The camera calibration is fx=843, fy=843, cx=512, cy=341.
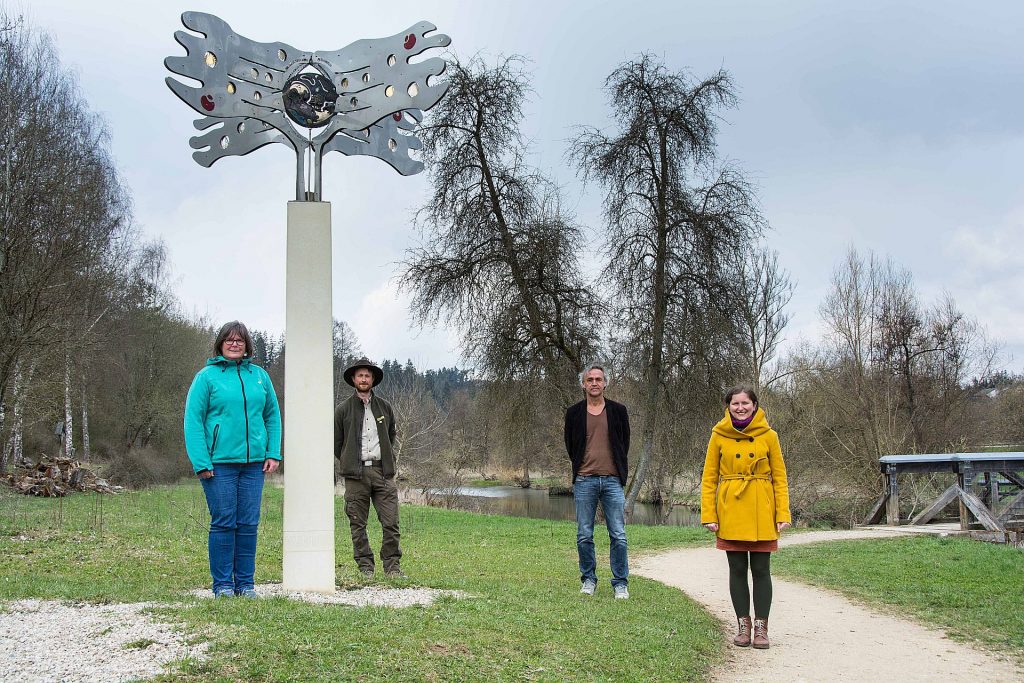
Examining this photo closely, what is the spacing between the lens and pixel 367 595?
272 inches

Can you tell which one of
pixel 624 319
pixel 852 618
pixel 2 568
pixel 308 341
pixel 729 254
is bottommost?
pixel 852 618

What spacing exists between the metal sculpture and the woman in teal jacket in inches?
70.9

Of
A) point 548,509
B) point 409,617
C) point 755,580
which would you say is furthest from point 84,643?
point 548,509

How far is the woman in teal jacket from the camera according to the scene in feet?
20.5

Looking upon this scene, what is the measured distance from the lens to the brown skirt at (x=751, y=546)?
20.1 ft

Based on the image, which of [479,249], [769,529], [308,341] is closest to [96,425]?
[479,249]

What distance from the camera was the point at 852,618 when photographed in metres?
8.06

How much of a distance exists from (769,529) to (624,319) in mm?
13966

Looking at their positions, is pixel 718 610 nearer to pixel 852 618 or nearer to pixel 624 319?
pixel 852 618

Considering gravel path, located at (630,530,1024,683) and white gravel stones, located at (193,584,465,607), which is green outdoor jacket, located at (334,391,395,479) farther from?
gravel path, located at (630,530,1024,683)

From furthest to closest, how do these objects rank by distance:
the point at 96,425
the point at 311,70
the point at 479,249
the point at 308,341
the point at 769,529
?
the point at 96,425, the point at 479,249, the point at 311,70, the point at 308,341, the point at 769,529

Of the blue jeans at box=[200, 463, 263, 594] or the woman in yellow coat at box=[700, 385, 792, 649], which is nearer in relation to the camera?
the woman in yellow coat at box=[700, 385, 792, 649]

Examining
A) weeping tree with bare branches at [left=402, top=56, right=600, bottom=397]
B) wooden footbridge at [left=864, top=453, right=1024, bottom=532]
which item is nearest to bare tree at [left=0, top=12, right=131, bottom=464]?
weeping tree with bare branches at [left=402, top=56, right=600, bottom=397]

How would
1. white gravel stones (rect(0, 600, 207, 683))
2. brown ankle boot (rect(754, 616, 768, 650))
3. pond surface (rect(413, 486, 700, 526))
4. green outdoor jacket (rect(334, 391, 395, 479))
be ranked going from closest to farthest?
white gravel stones (rect(0, 600, 207, 683)) < brown ankle boot (rect(754, 616, 768, 650)) < green outdoor jacket (rect(334, 391, 395, 479)) < pond surface (rect(413, 486, 700, 526))
